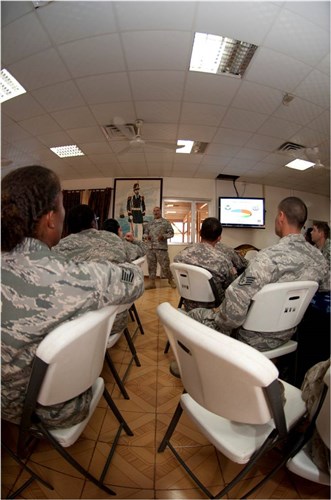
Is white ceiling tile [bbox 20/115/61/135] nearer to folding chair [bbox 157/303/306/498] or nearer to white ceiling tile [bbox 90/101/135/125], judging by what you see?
white ceiling tile [bbox 90/101/135/125]

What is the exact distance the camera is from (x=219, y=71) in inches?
74.6

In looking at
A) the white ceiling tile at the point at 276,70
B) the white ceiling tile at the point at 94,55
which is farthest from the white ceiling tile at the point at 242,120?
the white ceiling tile at the point at 94,55

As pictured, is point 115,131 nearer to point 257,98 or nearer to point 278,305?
point 257,98

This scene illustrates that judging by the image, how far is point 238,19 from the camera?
1425 mm

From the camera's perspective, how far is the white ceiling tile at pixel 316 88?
184 cm

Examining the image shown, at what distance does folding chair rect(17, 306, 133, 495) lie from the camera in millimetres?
424

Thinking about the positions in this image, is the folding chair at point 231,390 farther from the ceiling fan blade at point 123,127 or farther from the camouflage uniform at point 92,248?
the ceiling fan blade at point 123,127

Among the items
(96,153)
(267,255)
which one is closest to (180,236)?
(96,153)

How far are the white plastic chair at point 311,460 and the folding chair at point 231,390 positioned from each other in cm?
6

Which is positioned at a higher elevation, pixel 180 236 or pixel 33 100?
pixel 33 100

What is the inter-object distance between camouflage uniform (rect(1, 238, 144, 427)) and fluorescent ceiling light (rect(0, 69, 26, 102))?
2289mm

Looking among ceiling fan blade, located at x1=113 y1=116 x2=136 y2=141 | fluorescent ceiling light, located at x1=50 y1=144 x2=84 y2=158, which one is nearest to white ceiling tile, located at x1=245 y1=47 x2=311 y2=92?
ceiling fan blade, located at x1=113 y1=116 x2=136 y2=141

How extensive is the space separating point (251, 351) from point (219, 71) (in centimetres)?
239

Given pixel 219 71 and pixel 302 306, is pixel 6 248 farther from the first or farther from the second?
pixel 219 71
